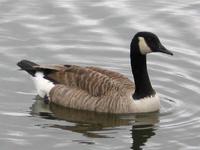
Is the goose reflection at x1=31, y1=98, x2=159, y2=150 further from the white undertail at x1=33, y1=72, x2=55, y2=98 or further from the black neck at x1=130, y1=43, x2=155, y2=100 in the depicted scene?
the black neck at x1=130, y1=43, x2=155, y2=100

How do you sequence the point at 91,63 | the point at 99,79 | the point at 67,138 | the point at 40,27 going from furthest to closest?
the point at 40,27 < the point at 91,63 < the point at 99,79 < the point at 67,138

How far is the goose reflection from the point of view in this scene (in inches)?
578

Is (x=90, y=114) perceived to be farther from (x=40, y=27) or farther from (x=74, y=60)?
(x=40, y=27)

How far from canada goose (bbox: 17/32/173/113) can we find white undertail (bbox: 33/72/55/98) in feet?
0.97

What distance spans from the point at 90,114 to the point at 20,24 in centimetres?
395

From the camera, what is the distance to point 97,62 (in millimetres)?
17250

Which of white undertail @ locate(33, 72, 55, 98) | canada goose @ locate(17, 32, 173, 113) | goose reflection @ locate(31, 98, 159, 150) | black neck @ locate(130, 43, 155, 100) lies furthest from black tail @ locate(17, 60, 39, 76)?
black neck @ locate(130, 43, 155, 100)

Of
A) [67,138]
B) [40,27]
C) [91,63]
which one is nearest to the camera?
[67,138]

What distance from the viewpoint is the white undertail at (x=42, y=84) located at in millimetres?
16047

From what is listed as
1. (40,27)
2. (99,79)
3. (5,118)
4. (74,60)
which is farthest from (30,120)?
(40,27)

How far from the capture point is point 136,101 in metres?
15.6

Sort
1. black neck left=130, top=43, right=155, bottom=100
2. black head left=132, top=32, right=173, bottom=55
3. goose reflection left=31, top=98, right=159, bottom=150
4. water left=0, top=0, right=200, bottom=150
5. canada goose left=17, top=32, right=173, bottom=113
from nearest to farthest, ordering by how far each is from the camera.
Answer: water left=0, top=0, right=200, bottom=150, goose reflection left=31, top=98, right=159, bottom=150, black head left=132, top=32, right=173, bottom=55, canada goose left=17, top=32, right=173, bottom=113, black neck left=130, top=43, right=155, bottom=100

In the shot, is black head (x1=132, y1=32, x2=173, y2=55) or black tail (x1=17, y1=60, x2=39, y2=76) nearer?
black head (x1=132, y1=32, x2=173, y2=55)

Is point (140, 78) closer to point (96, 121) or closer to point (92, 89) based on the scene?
point (92, 89)
